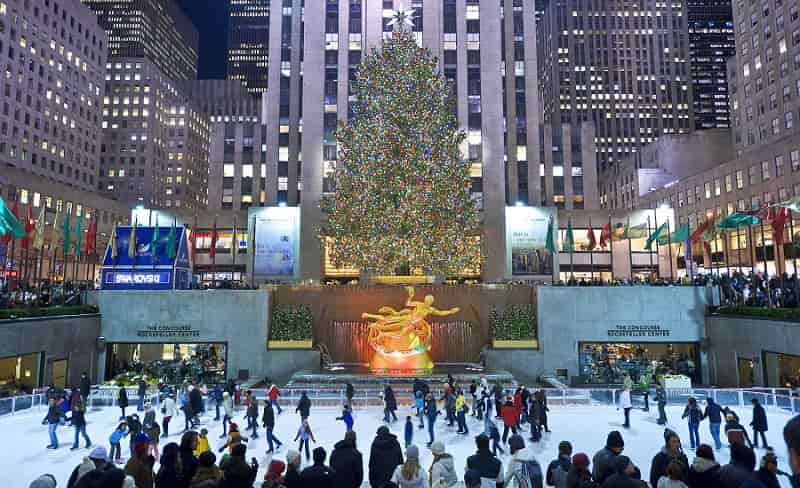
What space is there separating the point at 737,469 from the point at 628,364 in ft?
88.8

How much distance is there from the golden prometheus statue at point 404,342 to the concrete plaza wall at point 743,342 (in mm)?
15777

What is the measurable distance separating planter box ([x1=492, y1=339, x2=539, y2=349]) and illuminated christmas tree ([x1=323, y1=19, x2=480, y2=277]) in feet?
20.9

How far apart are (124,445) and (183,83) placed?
159 meters

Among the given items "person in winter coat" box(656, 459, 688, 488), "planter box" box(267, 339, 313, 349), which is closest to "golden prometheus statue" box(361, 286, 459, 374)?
"planter box" box(267, 339, 313, 349)

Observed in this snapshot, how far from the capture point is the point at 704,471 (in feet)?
23.2

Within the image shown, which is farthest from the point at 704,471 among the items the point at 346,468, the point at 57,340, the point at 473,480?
the point at 57,340

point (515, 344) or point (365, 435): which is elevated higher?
point (515, 344)

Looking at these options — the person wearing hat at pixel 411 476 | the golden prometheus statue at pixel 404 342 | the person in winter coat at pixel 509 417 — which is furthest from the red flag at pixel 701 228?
the person wearing hat at pixel 411 476

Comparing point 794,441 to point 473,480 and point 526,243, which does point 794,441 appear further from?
point 526,243

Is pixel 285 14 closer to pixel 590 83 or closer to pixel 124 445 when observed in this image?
pixel 124 445

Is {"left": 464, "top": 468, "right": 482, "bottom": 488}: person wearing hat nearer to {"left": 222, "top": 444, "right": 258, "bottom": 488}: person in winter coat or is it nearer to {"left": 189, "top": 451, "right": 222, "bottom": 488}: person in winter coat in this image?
{"left": 222, "top": 444, "right": 258, "bottom": 488}: person in winter coat

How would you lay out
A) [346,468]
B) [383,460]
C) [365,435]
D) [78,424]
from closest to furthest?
1. [346,468]
2. [383,460]
3. [78,424]
4. [365,435]

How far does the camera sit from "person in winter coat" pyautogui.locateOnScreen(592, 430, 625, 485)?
7469 mm

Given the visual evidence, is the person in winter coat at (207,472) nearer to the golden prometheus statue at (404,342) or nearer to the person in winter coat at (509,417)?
the person in winter coat at (509,417)
